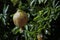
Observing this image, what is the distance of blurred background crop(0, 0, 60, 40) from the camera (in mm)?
2068

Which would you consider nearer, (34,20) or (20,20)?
(20,20)

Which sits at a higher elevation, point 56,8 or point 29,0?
point 29,0

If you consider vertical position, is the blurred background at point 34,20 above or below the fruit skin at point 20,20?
above

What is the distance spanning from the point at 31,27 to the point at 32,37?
0.10 meters

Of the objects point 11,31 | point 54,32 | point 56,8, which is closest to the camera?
point 56,8

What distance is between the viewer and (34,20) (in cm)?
215

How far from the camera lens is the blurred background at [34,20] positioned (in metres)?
2.07

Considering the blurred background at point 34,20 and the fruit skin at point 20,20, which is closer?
the fruit skin at point 20,20

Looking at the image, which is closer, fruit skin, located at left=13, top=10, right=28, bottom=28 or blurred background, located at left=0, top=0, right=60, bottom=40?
fruit skin, located at left=13, top=10, right=28, bottom=28

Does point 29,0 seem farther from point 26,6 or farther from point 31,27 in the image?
point 31,27

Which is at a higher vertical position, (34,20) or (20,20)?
(34,20)

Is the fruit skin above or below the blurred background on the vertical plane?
below

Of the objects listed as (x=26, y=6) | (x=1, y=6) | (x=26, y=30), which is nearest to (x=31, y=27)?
(x=26, y=30)

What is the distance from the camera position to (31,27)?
85.6 inches
